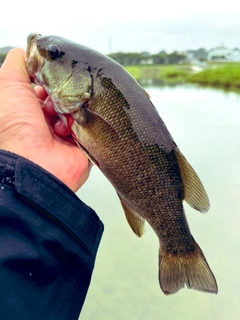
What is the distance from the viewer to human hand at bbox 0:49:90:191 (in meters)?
1.20

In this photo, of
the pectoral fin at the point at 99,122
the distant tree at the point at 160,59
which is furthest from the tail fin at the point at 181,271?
the distant tree at the point at 160,59

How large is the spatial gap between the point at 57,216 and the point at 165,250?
0.53 meters

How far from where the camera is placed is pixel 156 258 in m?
2.97

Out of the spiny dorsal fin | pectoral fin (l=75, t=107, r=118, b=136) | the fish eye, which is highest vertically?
the fish eye

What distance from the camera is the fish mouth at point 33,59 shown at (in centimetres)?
137

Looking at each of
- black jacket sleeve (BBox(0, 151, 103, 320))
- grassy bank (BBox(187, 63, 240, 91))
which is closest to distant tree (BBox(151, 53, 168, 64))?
grassy bank (BBox(187, 63, 240, 91))

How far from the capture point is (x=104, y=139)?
1233 millimetres

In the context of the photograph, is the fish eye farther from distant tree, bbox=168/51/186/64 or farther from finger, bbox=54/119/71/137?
distant tree, bbox=168/51/186/64

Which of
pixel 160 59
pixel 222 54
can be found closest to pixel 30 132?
pixel 160 59

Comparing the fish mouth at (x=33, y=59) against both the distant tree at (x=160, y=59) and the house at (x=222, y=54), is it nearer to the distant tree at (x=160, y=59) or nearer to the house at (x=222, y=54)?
the distant tree at (x=160, y=59)

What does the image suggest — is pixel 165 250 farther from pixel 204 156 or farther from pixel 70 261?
pixel 204 156

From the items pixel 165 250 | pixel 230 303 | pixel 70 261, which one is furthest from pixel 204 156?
pixel 70 261

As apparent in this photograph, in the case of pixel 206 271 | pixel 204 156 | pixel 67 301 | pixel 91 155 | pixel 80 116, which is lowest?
pixel 204 156

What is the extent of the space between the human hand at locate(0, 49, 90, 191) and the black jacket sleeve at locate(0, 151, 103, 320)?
25 cm
